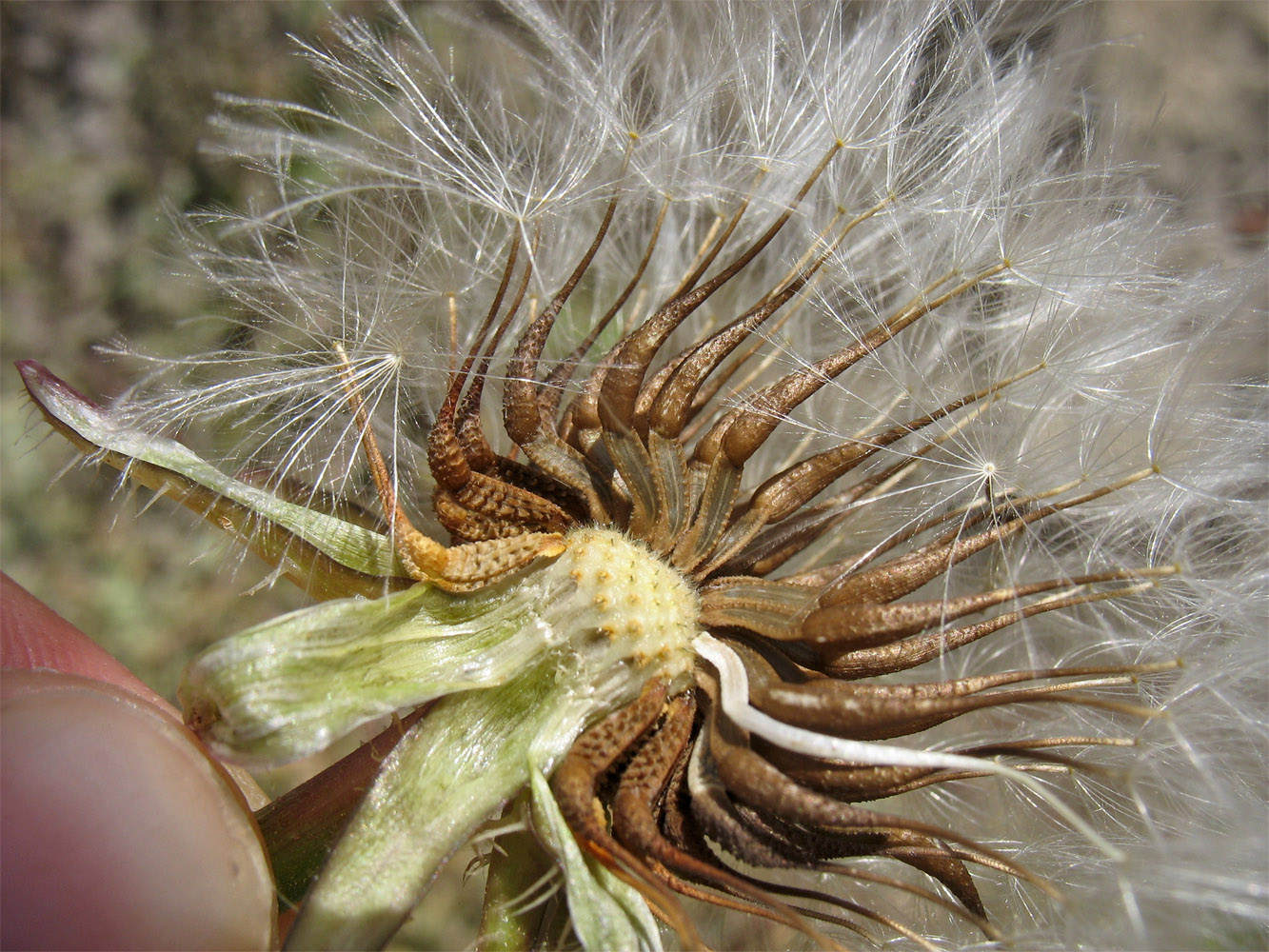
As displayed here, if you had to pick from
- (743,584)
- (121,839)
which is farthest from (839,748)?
(121,839)

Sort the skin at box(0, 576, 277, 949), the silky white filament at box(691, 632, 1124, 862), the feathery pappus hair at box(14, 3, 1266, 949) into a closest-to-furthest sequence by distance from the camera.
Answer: the silky white filament at box(691, 632, 1124, 862)
the feathery pappus hair at box(14, 3, 1266, 949)
the skin at box(0, 576, 277, 949)

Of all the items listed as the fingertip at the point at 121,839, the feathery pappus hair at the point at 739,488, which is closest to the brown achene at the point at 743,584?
the feathery pappus hair at the point at 739,488

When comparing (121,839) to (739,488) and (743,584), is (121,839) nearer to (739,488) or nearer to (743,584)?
(743,584)

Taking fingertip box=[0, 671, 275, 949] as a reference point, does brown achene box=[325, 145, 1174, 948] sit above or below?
above

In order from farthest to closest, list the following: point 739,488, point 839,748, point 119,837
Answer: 1. point 739,488
2. point 119,837
3. point 839,748

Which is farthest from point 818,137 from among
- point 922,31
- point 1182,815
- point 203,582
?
point 203,582

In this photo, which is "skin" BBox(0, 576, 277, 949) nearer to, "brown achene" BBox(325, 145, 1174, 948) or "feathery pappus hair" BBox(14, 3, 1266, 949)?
"feathery pappus hair" BBox(14, 3, 1266, 949)

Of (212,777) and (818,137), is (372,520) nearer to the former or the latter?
(212,777)

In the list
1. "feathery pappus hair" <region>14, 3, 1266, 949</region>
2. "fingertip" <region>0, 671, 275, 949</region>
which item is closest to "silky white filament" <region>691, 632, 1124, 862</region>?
"feathery pappus hair" <region>14, 3, 1266, 949</region>

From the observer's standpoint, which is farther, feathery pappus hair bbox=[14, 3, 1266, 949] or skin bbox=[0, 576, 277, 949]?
skin bbox=[0, 576, 277, 949]
